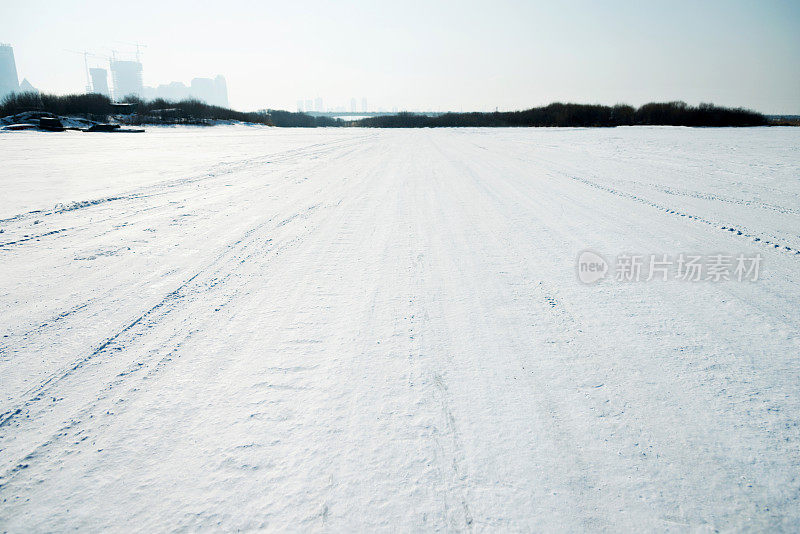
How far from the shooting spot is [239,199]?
6441 mm

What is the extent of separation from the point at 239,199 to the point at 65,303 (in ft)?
12.3

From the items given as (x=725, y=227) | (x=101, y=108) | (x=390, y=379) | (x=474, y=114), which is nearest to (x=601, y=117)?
(x=474, y=114)

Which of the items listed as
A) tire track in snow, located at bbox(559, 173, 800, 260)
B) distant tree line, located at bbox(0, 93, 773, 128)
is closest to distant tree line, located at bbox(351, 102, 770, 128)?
distant tree line, located at bbox(0, 93, 773, 128)

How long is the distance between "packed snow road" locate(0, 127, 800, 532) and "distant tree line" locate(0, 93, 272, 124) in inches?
2081

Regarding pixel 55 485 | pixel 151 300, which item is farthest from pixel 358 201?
pixel 55 485

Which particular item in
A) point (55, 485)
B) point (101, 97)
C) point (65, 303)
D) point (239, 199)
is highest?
point (101, 97)

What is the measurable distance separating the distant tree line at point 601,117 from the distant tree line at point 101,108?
107 ft

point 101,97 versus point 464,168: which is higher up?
point 101,97

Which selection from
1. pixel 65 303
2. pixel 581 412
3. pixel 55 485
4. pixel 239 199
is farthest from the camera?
pixel 239 199

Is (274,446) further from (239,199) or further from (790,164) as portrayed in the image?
(790,164)

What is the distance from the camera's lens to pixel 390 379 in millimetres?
2217

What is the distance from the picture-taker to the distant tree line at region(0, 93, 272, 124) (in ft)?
144

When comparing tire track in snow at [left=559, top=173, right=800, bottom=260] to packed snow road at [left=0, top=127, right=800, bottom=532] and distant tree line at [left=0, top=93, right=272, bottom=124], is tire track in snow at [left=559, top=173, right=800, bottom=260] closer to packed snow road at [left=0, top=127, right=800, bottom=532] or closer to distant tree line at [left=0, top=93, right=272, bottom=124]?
packed snow road at [left=0, top=127, right=800, bottom=532]

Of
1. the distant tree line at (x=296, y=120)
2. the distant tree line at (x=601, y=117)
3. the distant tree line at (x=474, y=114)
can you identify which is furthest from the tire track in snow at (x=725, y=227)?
the distant tree line at (x=296, y=120)
